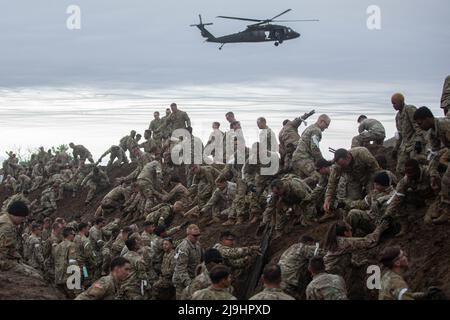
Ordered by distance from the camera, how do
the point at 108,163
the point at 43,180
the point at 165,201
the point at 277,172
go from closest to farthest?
1. the point at 277,172
2. the point at 165,201
3. the point at 108,163
4. the point at 43,180

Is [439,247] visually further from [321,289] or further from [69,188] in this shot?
[69,188]

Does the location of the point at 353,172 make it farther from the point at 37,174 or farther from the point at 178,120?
the point at 37,174

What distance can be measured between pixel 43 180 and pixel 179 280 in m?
27.3

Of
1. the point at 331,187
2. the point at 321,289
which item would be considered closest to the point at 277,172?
the point at 331,187

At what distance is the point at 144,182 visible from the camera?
70.8ft

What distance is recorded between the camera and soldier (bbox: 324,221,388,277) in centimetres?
1047

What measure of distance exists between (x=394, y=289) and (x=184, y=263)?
16.5 ft

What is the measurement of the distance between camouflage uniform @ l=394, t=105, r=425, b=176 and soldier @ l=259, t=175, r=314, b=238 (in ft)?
6.56

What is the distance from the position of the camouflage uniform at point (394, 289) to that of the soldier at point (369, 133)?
919 centimetres

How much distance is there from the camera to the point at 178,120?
27.5 metres

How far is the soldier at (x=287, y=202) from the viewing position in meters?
13.8

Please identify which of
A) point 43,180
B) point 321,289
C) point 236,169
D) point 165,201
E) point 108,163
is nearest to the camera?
point 321,289

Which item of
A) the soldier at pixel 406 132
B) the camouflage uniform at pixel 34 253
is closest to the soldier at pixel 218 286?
the soldier at pixel 406 132
